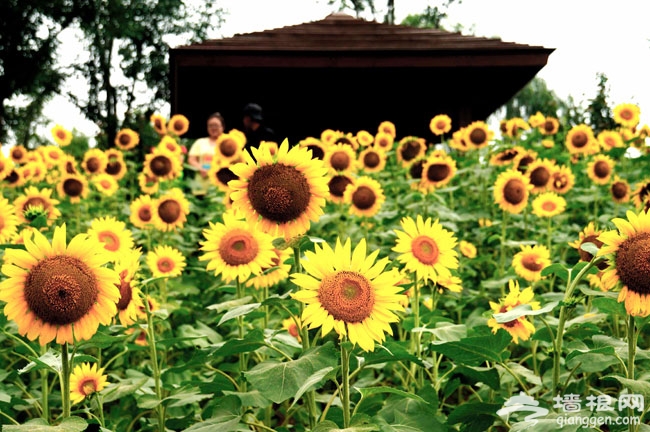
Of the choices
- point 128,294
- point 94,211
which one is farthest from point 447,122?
point 128,294

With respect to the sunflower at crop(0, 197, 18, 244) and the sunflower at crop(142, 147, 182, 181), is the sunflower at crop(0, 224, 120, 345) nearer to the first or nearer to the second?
the sunflower at crop(0, 197, 18, 244)

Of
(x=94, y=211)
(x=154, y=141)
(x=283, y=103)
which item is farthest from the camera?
(x=154, y=141)

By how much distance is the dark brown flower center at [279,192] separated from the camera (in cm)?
206

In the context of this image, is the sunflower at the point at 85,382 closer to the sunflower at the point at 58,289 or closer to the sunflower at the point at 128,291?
the sunflower at the point at 128,291

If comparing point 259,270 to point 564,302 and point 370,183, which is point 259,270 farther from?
point 370,183

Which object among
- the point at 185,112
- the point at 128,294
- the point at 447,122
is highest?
the point at 185,112

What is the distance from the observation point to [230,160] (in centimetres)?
527

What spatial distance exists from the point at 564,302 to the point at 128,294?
1450 mm

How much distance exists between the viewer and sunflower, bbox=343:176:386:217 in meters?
3.98

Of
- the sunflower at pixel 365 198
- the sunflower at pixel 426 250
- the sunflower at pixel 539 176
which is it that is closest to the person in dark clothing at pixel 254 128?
the sunflower at pixel 365 198

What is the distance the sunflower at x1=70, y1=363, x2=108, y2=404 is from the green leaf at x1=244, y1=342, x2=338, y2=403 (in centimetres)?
79

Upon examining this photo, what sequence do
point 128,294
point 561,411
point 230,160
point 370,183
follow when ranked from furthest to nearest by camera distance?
point 230,160, point 370,183, point 128,294, point 561,411

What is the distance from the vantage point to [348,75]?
396 inches

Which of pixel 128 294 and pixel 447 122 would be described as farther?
pixel 447 122
